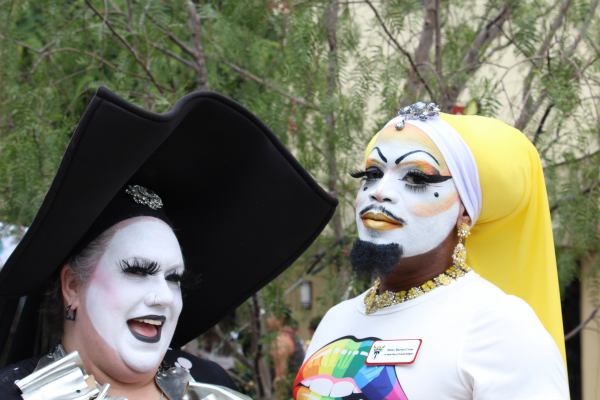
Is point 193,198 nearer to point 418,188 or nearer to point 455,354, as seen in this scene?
point 418,188

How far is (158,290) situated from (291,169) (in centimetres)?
59

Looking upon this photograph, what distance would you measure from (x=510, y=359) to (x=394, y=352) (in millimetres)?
349

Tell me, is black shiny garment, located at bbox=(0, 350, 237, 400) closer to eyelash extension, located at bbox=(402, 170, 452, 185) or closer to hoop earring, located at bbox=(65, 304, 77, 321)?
hoop earring, located at bbox=(65, 304, 77, 321)

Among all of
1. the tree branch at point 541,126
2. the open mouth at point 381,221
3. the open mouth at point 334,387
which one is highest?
the tree branch at point 541,126

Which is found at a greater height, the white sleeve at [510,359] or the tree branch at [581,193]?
the tree branch at [581,193]

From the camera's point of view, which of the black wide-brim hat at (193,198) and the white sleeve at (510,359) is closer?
the black wide-brim hat at (193,198)

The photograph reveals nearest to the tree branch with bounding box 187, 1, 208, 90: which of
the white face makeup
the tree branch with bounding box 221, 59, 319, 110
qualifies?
the tree branch with bounding box 221, 59, 319, 110

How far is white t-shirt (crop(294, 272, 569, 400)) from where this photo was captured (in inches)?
121

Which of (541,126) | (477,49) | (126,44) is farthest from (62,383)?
(477,49)

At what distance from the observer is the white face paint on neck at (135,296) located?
3076 millimetres

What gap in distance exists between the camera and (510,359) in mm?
3080

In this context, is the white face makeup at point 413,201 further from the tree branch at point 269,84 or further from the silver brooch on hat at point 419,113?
the tree branch at point 269,84

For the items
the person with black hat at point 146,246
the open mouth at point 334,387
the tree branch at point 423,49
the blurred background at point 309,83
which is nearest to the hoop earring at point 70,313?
the person with black hat at point 146,246

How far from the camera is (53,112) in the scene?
15.1 ft
